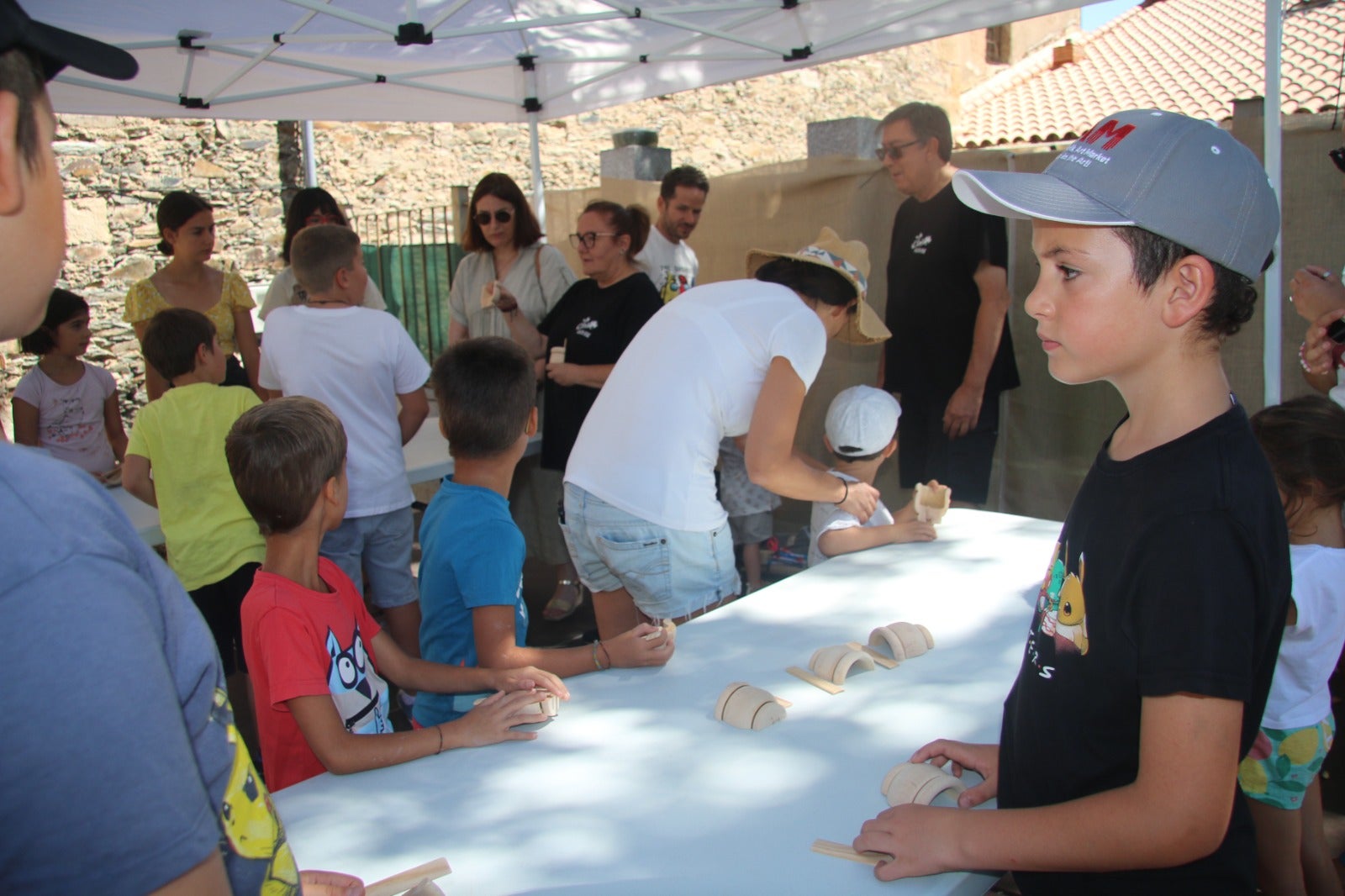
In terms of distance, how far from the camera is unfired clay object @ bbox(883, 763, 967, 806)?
4.07 ft

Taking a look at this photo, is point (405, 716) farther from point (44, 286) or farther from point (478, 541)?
point (44, 286)

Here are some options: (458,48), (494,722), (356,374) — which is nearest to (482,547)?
(494,722)

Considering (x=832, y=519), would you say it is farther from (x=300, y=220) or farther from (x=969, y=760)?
(x=300, y=220)

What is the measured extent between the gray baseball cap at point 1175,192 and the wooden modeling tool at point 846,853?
777 millimetres

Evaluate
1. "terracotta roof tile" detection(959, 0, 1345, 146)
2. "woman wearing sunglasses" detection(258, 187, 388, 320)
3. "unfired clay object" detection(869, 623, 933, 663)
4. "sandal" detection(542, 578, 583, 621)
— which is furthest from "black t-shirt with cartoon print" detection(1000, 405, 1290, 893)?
"terracotta roof tile" detection(959, 0, 1345, 146)

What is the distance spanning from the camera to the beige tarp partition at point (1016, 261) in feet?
12.0

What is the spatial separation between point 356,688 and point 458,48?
13.7 feet

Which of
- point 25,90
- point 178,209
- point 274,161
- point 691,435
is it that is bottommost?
point 691,435

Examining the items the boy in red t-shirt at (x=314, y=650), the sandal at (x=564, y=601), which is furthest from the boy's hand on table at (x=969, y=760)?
the sandal at (x=564, y=601)

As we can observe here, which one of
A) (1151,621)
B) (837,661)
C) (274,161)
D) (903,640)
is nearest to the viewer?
(1151,621)

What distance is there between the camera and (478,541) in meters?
1.84

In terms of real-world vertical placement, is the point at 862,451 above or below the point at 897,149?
below

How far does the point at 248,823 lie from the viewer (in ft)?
2.35

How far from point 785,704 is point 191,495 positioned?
6.55ft
